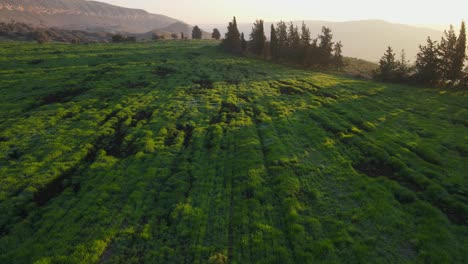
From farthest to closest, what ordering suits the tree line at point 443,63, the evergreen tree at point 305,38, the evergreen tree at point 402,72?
the evergreen tree at point 305,38
the evergreen tree at point 402,72
the tree line at point 443,63

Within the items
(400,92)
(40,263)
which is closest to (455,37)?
(400,92)

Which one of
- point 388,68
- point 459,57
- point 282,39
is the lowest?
point 388,68

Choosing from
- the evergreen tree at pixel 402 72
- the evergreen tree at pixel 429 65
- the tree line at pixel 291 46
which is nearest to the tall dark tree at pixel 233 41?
the tree line at pixel 291 46

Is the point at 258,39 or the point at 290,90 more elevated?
the point at 258,39

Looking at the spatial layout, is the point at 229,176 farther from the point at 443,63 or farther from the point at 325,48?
the point at 325,48

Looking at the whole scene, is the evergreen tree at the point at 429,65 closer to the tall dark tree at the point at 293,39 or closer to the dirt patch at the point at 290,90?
the dirt patch at the point at 290,90

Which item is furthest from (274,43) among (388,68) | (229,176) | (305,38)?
(229,176)
